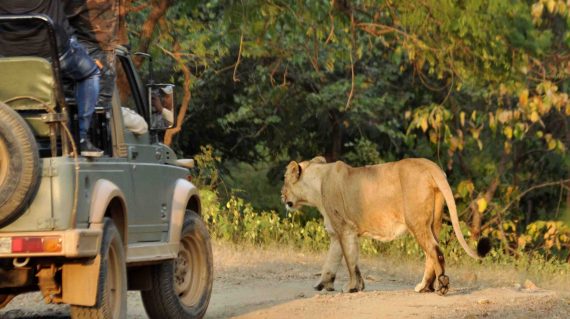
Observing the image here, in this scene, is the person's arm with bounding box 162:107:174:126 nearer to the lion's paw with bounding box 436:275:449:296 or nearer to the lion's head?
the lion's paw with bounding box 436:275:449:296

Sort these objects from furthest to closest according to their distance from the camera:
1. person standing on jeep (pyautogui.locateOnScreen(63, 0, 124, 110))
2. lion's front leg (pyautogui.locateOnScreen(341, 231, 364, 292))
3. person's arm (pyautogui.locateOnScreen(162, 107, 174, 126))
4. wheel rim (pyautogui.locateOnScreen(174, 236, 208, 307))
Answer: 1. lion's front leg (pyautogui.locateOnScreen(341, 231, 364, 292))
2. wheel rim (pyautogui.locateOnScreen(174, 236, 208, 307))
3. person's arm (pyautogui.locateOnScreen(162, 107, 174, 126))
4. person standing on jeep (pyautogui.locateOnScreen(63, 0, 124, 110))

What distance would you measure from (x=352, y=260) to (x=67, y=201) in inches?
203

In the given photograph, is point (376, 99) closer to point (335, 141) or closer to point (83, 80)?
point (335, 141)

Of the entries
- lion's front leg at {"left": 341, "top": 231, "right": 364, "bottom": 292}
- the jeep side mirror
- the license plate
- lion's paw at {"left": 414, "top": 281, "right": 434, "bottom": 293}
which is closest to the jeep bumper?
the license plate

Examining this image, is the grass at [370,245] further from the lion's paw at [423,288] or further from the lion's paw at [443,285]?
the lion's paw at [443,285]

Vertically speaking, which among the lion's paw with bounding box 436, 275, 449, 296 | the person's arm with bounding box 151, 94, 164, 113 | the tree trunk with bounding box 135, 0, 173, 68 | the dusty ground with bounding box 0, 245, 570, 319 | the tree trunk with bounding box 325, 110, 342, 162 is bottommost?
the dusty ground with bounding box 0, 245, 570, 319

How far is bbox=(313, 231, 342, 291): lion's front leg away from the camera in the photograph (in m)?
11.2

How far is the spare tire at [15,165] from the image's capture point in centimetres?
616

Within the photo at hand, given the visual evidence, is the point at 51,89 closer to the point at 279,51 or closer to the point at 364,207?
the point at 364,207

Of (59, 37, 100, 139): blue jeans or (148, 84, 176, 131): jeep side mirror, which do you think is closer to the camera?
(59, 37, 100, 139): blue jeans

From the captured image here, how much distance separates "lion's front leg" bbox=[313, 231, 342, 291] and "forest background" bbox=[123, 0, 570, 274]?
235cm

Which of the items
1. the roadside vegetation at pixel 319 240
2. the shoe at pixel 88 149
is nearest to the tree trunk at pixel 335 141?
the roadside vegetation at pixel 319 240

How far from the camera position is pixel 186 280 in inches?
348

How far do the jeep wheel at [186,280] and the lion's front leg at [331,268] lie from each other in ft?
7.95
